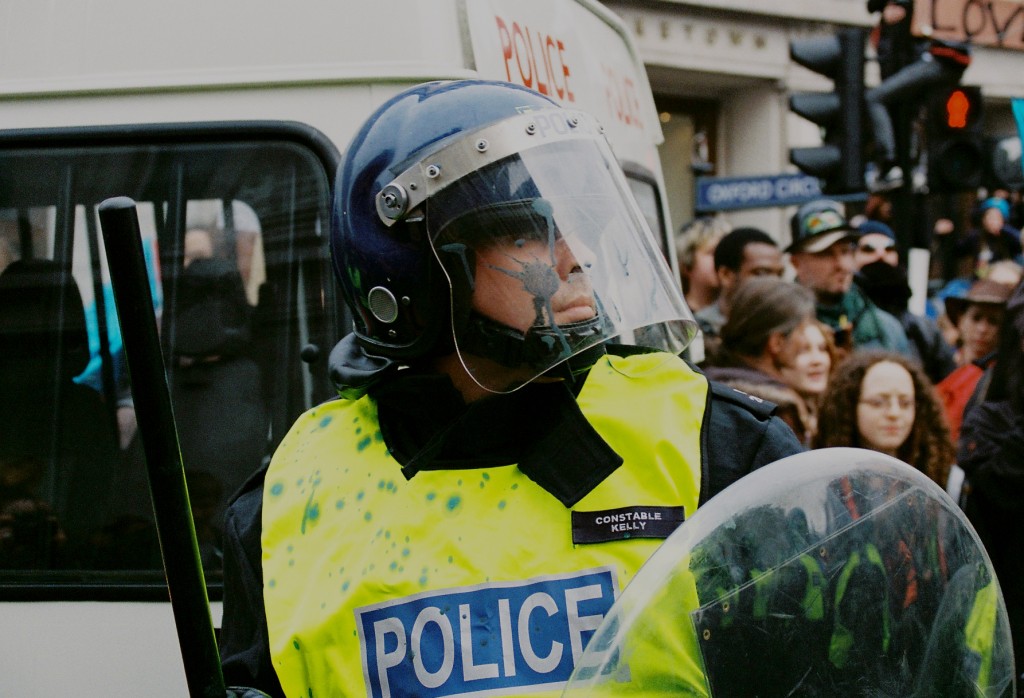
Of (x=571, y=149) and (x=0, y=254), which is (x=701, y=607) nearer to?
(x=571, y=149)

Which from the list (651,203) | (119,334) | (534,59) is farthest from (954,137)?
(119,334)

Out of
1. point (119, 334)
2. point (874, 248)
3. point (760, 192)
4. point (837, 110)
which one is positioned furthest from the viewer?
point (760, 192)

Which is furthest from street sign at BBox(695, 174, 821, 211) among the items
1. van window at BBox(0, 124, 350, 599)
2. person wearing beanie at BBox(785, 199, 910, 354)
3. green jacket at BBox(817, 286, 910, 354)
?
van window at BBox(0, 124, 350, 599)

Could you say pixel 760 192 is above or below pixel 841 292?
above

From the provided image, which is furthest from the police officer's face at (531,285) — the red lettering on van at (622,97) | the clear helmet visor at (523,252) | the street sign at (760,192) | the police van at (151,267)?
the street sign at (760,192)

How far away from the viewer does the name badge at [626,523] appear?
1.56 metres

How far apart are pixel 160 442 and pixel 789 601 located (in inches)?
25.5

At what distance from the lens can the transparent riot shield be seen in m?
1.26

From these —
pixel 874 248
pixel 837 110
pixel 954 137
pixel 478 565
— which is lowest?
pixel 478 565

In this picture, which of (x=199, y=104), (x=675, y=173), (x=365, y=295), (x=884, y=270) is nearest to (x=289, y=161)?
(x=199, y=104)

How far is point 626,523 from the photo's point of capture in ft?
5.15

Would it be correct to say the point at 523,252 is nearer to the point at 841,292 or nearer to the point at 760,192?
the point at 841,292

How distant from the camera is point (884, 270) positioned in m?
5.93

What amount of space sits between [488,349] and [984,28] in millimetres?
9195
